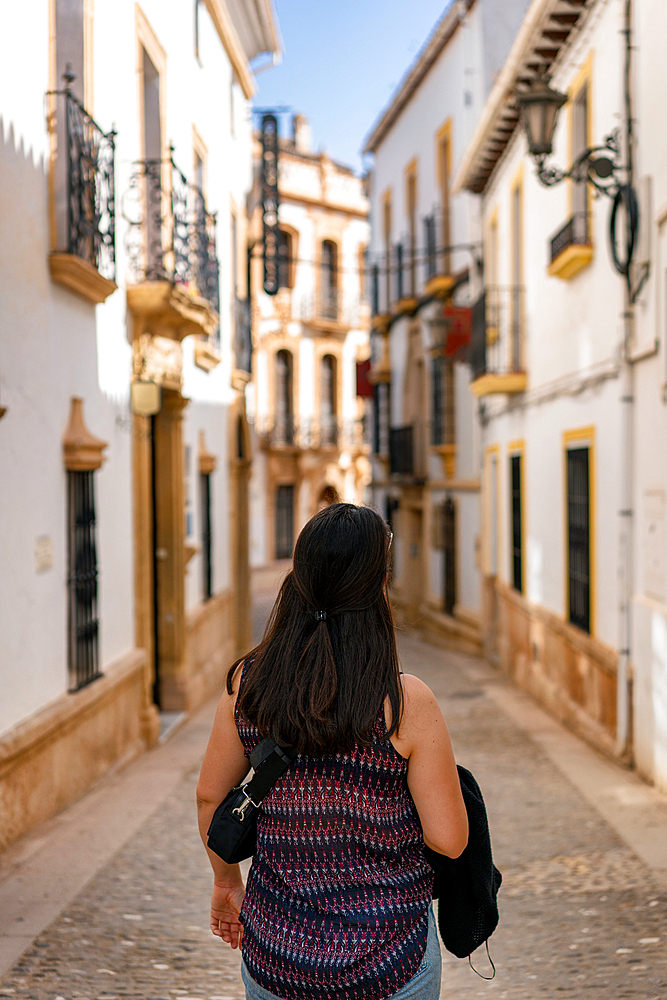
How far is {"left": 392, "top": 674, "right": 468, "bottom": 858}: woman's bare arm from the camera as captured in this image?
1.91m

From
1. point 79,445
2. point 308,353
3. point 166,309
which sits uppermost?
point 308,353

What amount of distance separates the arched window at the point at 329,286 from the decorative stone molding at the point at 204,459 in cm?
1957

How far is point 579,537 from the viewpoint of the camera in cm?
932

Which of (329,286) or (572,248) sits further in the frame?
(329,286)

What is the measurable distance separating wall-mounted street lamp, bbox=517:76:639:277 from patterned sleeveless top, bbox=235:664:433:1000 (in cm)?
582

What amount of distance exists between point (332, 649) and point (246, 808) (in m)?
0.38

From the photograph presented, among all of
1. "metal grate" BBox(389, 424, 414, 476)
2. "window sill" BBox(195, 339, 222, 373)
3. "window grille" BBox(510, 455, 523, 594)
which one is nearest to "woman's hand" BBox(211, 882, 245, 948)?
"window sill" BBox(195, 339, 222, 373)

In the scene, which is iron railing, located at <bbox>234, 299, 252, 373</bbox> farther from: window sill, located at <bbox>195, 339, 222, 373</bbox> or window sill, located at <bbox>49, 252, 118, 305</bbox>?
window sill, located at <bbox>49, 252, 118, 305</bbox>

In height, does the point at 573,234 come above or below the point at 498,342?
above

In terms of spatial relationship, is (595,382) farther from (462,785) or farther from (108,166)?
(462,785)

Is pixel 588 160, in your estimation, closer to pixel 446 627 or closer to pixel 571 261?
pixel 571 261

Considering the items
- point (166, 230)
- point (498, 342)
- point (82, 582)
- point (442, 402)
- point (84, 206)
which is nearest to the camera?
point (84, 206)

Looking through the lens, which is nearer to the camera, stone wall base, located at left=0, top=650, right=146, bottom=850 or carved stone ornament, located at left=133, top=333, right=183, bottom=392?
stone wall base, located at left=0, top=650, right=146, bottom=850

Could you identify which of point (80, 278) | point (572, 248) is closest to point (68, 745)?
point (80, 278)
